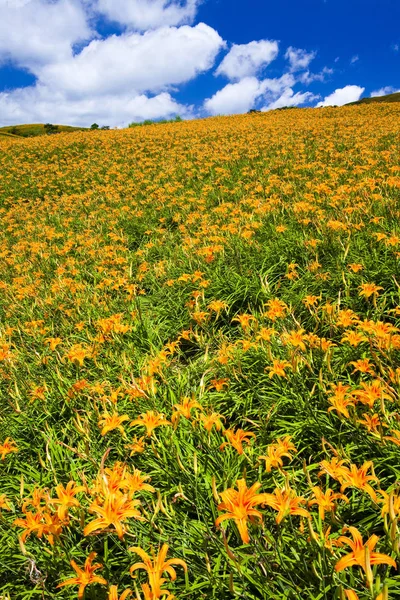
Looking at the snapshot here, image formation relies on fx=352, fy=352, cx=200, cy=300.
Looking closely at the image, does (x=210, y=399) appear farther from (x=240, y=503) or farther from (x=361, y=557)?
(x=361, y=557)

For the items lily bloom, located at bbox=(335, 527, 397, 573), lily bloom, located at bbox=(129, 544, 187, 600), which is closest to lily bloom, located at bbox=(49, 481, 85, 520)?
lily bloom, located at bbox=(129, 544, 187, 600)

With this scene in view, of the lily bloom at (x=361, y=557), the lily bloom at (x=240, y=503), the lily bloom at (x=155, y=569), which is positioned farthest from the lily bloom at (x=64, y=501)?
the lily bloom at (x=361, y=557)

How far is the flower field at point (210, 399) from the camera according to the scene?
4.06 feet

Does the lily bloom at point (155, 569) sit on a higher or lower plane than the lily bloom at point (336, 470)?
lower

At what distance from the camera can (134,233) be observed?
636 cm

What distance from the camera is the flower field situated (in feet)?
4.06

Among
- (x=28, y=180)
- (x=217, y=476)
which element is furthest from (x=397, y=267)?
(x=28, y=180)

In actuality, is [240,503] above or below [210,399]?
above

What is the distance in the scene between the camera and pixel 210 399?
227 centimetres

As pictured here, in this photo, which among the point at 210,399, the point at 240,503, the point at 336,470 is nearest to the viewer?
the point at 240,503

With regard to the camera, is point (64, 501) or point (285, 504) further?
point (64, 501)

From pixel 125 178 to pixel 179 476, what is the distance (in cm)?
963

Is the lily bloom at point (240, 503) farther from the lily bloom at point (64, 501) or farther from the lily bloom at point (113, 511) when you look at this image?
the lily bloom at point (64, 501)

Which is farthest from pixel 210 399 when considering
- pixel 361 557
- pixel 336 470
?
pixel 361 557
